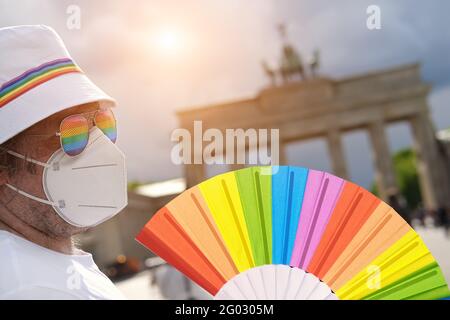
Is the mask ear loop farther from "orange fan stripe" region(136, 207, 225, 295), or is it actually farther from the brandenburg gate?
the brandenburg gate

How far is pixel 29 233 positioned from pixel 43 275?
22 centimetres

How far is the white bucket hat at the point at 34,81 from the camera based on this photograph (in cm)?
145

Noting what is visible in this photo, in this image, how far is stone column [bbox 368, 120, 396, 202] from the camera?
4803 centimetres

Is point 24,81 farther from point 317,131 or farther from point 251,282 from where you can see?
point 317,131

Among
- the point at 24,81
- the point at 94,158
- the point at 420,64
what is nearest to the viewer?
the point at 24,81

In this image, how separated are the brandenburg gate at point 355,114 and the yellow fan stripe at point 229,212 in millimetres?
44860

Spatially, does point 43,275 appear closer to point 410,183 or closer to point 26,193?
point 26,193

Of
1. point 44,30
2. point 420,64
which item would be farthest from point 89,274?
point 420,64

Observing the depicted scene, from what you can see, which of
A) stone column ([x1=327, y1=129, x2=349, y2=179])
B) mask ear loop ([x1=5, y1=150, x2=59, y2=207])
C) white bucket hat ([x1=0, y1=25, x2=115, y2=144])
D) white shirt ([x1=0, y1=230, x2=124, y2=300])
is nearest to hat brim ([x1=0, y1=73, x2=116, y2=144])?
white bucket hat ([x1=0, y1=25, x2=115, y2=144])

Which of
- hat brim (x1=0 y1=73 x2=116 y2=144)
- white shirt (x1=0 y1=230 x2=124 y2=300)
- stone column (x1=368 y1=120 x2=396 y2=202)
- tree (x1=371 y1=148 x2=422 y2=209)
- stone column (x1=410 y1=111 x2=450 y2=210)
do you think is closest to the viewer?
white shirt (x1=0 y1=230 x2=124 y2=300)

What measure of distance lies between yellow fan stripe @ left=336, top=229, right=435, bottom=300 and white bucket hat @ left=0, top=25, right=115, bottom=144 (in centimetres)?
77

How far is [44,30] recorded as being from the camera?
61.3 inches

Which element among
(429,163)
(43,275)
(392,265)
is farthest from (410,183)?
(43,275)
